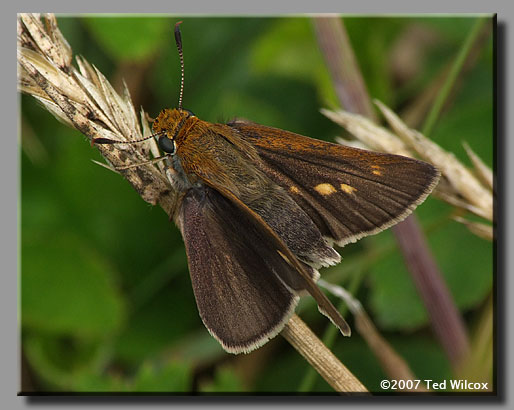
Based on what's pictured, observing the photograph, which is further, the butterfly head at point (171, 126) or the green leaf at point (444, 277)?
the green leaf at point (444, 277)

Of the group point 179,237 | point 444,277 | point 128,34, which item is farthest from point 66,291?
point 444,277

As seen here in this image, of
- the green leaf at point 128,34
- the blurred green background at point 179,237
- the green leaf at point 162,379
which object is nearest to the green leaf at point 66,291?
the blurred green background at point 179,237

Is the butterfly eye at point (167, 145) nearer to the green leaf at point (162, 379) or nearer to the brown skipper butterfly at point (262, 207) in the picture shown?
the brown skipper butterfly at point (262, 207)

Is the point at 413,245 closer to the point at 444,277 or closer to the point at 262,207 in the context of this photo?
the point at 444,277

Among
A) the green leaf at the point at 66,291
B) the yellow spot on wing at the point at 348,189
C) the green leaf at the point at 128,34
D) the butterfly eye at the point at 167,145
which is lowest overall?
the green leaf at the point at 66,291

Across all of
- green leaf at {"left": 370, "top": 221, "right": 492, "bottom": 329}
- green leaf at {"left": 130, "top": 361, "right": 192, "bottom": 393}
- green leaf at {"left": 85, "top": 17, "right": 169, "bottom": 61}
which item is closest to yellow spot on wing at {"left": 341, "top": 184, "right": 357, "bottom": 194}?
green leaf at {"left": 370, "top": 221, "right": 492, "bottom": 329}
